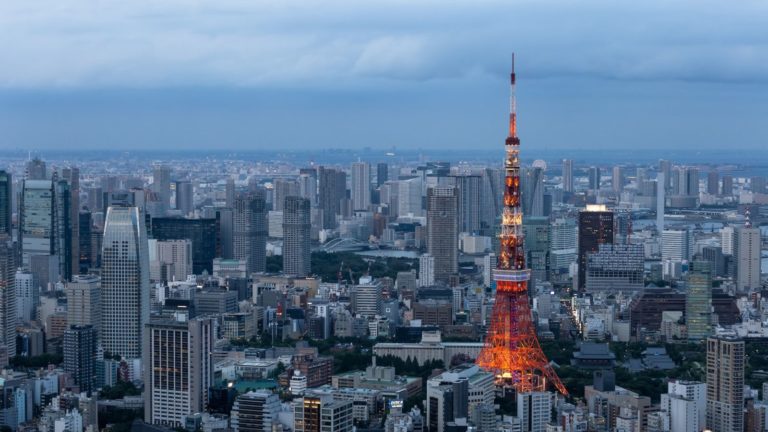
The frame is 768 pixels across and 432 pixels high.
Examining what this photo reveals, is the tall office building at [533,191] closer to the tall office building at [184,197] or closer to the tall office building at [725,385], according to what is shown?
the tall office building at [184,197]

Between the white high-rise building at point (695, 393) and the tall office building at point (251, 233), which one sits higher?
the tall office building at point (251, 233)

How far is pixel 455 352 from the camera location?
20328 millimetres

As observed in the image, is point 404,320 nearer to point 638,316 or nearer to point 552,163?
point 638,316

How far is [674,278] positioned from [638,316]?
6.64 m

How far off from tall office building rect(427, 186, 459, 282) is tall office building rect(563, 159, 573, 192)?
16999 mm

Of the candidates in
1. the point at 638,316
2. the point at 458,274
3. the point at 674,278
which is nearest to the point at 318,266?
the point at 458,274

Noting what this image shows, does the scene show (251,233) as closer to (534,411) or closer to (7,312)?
(7,312)

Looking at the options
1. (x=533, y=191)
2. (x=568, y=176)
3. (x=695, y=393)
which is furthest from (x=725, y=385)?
(x=568, y=176)

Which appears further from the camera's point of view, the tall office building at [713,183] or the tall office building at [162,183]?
the tall office building at [713,183]

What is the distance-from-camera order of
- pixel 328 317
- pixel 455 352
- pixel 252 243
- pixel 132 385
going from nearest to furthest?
1. pixel 132 385
2. pixel 455 352
3. pixel 328 317
4. pixel 252 243

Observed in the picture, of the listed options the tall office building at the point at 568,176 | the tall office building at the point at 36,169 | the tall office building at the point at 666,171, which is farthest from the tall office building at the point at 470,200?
the tall office building at the point at 666,171

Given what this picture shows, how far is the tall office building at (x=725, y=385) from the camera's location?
15.0 metres

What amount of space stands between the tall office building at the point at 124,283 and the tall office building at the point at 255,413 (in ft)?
17.6

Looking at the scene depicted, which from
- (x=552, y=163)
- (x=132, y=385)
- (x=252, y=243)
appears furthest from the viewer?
(x=552, y=163)
